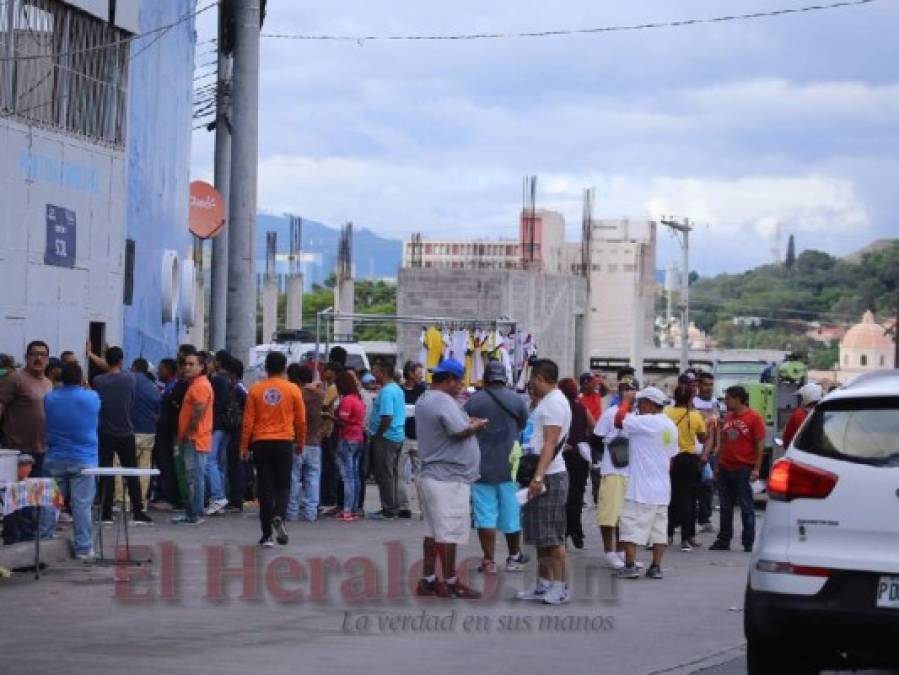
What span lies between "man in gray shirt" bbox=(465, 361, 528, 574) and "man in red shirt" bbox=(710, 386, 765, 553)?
5.22m

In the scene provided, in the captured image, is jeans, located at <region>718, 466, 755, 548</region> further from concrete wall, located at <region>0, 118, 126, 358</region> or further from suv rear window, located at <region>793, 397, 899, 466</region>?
suv rear window, located at <region>793, 397, 899, 466</region>

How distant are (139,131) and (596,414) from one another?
12514mm

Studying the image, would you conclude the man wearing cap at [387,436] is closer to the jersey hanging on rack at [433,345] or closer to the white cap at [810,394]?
the white cap at [810,394]

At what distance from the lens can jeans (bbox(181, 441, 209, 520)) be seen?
21062mm

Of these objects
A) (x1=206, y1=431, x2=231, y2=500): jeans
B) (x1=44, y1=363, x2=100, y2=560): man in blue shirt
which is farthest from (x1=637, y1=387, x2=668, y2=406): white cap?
(x1=206, y1=431, x2=231, y2=500): jeans

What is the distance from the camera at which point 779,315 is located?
195750 mm

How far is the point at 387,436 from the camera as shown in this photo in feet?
74.8

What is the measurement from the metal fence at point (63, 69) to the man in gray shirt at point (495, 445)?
31.4 ft

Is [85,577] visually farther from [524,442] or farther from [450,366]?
[524,442]

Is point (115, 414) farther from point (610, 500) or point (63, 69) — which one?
point (63, 69)

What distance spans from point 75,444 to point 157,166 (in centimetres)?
1712

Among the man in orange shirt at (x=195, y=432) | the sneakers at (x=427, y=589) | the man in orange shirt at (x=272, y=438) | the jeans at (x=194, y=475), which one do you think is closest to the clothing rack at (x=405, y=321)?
the man in orange shirt at (x=195, y=432)

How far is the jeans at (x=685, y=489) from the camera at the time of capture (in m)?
20.6

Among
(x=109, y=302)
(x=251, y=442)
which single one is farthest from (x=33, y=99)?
(x=251, y=442)
